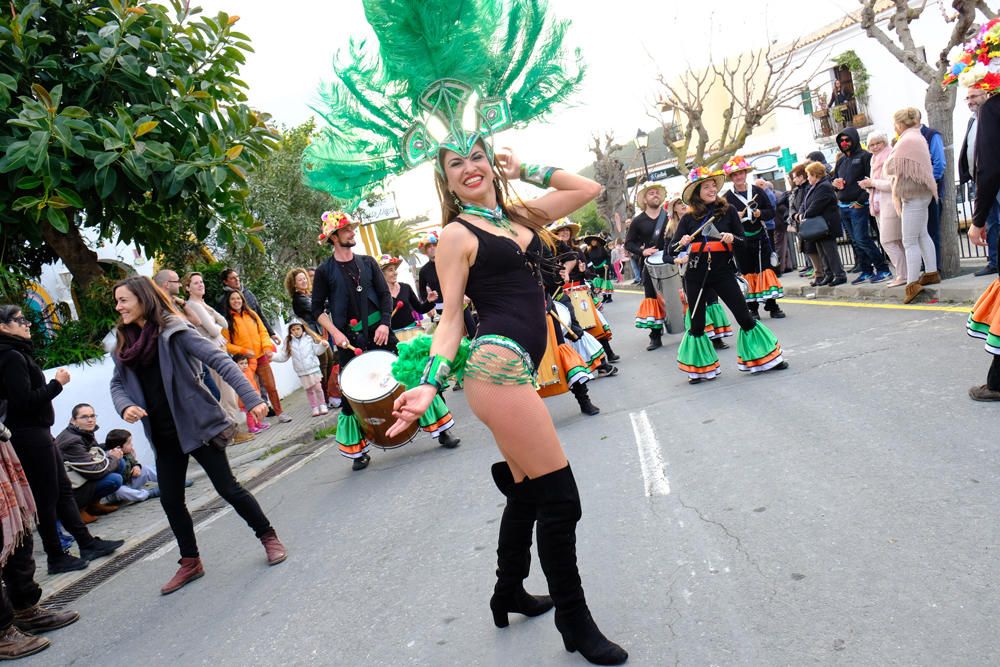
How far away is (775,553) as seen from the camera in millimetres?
3811

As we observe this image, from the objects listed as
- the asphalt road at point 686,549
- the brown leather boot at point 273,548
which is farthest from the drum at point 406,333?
the brown leather boot at point 273,548

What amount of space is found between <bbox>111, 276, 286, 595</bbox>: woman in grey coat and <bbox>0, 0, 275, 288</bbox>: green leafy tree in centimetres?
208

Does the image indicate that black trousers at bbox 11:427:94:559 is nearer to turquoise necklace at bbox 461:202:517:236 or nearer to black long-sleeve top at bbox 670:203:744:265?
turquoise necklace at bbox 461:202:517:236

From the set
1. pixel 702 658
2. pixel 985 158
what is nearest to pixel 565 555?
pixel 702 658

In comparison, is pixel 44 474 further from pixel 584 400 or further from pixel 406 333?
pixel 406 333

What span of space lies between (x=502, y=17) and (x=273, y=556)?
377 centimetres

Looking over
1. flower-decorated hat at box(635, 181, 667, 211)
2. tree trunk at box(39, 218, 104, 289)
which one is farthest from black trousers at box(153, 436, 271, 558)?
flower-decorated hat at box(635, 181, 667, 211)

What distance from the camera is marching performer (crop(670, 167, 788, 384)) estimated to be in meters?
7.93

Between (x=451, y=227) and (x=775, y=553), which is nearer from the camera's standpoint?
(x=451, y=227)

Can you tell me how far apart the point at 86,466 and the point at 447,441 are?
3434mm

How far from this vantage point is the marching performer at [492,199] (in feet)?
10.4

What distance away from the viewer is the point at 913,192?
392 inches

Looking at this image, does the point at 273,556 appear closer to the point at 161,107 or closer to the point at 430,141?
the point at 430,141

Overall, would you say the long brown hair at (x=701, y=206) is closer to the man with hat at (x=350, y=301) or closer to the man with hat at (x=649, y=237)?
the man with hat at (x=649, y=237)
